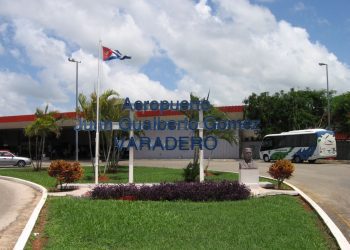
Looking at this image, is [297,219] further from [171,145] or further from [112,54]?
[112,54]

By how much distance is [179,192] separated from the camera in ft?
50.2

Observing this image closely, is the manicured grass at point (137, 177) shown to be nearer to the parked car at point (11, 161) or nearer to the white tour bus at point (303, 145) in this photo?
the parked car at point (11, 161)

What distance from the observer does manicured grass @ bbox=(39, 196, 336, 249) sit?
29.9ft

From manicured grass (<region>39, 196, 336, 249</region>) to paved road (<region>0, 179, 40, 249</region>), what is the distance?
26.9 inches

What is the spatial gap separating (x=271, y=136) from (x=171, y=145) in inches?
1072

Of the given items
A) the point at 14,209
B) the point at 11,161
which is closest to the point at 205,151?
the point at 11,161

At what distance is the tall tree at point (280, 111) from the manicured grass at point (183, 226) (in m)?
37.3

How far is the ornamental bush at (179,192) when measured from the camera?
15.1 m

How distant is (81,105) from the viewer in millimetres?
27266

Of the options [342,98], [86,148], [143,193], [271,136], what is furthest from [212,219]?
[86,148]

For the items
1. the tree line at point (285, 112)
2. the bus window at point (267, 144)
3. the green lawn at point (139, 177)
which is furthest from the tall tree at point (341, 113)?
the green lawn at point (139, 177)

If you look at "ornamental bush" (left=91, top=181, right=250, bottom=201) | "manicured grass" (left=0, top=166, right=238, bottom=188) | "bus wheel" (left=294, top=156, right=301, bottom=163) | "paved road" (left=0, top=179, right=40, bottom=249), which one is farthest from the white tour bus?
"ornamental bush" (left=91, top=181, right=250, bottom=201)

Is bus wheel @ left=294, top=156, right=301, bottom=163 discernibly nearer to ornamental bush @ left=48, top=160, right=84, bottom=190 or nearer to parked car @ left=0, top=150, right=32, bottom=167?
parked car @ left=0, top=150, right=32, bottom=167

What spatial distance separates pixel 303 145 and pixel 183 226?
33.3m
